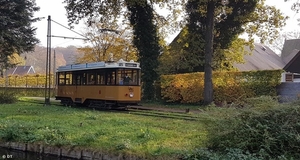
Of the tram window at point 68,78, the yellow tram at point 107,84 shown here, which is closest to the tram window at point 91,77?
the yellow tram at point 107,84

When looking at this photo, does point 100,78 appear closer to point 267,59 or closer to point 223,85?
point 223,85

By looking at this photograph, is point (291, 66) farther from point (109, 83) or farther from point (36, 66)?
point (36, 66)

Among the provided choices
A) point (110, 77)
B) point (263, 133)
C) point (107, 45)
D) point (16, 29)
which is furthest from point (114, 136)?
point (107, 45)

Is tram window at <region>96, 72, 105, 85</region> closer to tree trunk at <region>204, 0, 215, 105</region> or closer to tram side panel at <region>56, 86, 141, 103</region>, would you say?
tram side panel at <region>56, 86, 141, 103</region>

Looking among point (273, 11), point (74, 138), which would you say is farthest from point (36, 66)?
point (74, 138)

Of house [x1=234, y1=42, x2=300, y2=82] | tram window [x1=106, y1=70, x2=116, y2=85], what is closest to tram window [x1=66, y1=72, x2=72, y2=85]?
tram window [x1=106, y1=70, x2=116, y2=85]

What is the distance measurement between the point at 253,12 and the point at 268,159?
18.6m

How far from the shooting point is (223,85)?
23.2 m

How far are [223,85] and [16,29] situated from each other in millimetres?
14879

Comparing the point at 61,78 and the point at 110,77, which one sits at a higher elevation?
the point at 61,78

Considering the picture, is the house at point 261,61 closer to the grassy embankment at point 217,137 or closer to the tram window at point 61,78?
the tram window at point 61,78

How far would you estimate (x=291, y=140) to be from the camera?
281 inches

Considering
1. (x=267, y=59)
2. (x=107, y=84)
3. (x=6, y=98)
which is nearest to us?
(x=107, y=84)

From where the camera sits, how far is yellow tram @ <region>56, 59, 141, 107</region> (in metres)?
19.4
